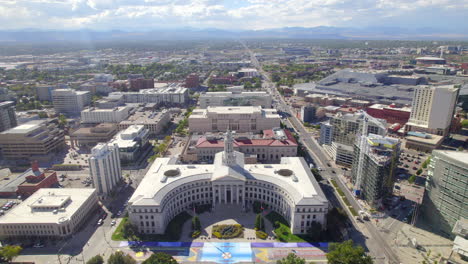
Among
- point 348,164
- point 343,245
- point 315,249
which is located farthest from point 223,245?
point 348,164

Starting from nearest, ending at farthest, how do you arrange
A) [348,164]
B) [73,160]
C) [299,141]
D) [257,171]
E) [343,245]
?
[343,245] < [257,171] < [348,164] < [73,160] < [299,141]

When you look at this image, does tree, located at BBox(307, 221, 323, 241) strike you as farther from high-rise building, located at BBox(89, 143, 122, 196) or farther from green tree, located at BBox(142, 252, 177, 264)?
high-rise building, located at BBox(89, 143, 122, 196)

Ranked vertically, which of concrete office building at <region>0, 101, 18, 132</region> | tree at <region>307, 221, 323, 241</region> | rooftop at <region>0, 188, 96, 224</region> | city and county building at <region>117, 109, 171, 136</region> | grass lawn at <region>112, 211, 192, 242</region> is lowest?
grass lawn at <region>112, 211, 192, 242</region>

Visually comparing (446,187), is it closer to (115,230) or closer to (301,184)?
Result: (301,184)

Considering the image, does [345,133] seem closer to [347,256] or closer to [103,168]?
[347,256]

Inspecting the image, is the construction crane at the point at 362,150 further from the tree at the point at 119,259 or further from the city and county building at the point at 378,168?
the tree at the point at 119,259

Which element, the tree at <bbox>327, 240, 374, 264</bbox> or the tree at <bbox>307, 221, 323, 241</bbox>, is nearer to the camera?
the tree at <bbox>327, 240, 374, 264</bbox>

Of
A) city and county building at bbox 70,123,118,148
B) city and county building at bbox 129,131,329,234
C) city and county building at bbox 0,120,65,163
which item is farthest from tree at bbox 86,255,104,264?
city and county building at bbox 70,123,118,148
